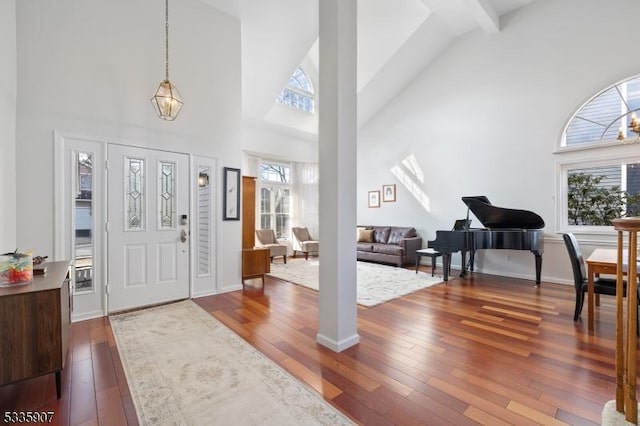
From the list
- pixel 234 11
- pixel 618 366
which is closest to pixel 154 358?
pixel 618 366

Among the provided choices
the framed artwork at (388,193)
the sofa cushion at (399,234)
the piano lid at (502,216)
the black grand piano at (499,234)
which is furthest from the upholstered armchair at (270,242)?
the piano lid at (502,216)

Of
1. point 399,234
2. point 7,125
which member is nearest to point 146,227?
point 7,125

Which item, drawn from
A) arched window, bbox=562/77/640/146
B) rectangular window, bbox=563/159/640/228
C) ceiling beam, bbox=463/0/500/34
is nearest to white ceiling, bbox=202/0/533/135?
ceiling beam, bbox=463/0/500/34

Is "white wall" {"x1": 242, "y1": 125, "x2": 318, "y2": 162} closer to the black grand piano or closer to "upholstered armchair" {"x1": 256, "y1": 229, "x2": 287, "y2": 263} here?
"upholstered armchair" {"x1": 256, "y1": 229, "x2": 287, "y2": 263}

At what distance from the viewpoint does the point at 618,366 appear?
1.50 metres

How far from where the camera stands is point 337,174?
Answer: 249 centimetres

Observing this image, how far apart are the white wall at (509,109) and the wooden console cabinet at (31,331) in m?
6.30

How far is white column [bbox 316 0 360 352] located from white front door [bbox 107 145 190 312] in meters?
2.30

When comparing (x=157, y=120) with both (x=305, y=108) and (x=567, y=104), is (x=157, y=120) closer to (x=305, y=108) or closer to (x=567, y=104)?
(x=305, y=108)

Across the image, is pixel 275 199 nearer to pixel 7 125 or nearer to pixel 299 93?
pixel 299 93

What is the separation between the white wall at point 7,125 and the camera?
97.7 inches

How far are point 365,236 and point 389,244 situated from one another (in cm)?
70

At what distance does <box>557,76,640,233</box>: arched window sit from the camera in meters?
4.26

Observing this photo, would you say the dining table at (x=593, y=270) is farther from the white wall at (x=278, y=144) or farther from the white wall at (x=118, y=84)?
the white wall at (x=278, y=144)
